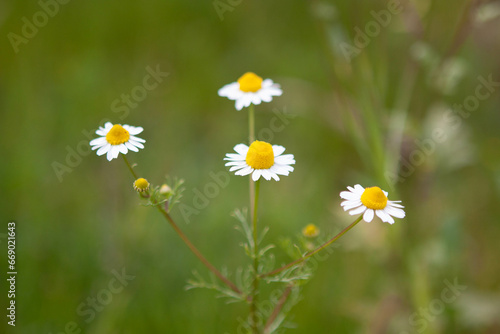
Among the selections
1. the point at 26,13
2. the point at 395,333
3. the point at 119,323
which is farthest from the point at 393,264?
the point at 26,13

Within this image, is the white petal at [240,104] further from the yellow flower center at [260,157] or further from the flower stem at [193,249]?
the flower stem at [193,249]

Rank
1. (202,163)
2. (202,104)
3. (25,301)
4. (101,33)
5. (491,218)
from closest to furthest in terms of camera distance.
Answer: (25,301)
(491,218)
(202,163)
(202,104)
(101,33)

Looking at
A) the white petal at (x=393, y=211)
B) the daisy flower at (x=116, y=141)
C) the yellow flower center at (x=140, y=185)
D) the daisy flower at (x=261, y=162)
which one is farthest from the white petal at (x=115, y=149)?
the white petal at (x=393, y=211)

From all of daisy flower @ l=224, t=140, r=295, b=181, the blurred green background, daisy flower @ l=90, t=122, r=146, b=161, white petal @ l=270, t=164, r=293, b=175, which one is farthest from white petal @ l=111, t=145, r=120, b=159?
the blurred green background

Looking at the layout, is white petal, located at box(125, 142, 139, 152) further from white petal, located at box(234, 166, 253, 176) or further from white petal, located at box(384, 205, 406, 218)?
white petal, located at box(384, 205, 406, 218)

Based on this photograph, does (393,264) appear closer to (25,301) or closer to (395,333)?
(395,333)

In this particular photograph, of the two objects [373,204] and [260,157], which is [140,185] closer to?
[260,157]
